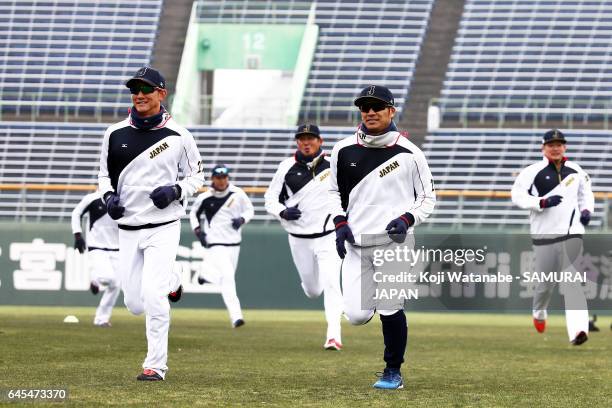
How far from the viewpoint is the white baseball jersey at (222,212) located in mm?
17688

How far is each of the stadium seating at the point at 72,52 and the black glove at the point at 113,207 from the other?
2285 cm

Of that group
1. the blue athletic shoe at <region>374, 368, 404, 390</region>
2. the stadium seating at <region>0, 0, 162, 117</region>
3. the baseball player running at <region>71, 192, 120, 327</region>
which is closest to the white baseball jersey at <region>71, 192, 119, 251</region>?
the baseball player running at <region>71, 192, 120, 327</region>

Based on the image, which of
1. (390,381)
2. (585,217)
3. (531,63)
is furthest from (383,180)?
(531,63)

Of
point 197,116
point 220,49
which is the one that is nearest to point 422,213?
point 197,116

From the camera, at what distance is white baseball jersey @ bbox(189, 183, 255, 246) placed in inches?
696

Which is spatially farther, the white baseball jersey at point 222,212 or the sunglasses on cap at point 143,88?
the white baseball jersey at point 222,212

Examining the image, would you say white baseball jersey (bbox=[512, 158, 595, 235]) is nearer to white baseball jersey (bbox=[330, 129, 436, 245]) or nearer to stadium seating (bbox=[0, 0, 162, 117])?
white baseball jersey (bbox=[330, 129, 436, 245])

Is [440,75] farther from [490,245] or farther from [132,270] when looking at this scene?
[132,270]

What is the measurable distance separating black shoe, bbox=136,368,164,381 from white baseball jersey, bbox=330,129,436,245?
1788 millimetres

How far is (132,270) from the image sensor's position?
909 centimetres

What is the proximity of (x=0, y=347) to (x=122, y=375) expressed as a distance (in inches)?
110

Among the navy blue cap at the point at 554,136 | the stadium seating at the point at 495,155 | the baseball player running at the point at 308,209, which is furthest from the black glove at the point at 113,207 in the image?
the stadium seating at the point at 495,155

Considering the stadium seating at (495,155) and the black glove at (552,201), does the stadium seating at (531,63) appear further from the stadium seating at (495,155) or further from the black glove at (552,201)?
the black glove at (552,201)

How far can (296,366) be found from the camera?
10.7 m
